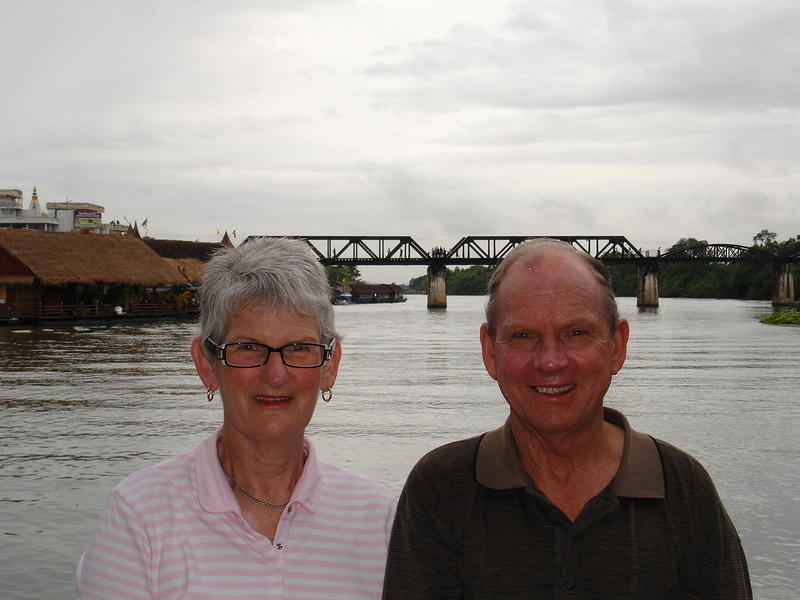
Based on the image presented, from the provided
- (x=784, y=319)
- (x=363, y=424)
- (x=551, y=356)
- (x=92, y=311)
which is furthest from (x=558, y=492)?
(x=784, y=319)

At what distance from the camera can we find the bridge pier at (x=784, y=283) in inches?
3361

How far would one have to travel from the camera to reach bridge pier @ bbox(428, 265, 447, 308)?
86.8 metres

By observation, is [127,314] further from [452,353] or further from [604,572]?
[604,572]

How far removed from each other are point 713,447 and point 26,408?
9.48m

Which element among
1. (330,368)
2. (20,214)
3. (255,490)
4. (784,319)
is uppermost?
(20,214)

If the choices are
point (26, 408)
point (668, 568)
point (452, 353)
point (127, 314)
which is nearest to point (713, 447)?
point (668, 568)

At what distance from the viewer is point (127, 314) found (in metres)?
44.3

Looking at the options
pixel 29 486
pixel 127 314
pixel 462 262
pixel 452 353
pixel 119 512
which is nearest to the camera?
pixel 119 512

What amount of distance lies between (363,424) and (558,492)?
9.46 metres

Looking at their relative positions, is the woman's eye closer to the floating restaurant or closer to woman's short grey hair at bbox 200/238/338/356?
woman's short grey hair at bbox 200/238/338/356

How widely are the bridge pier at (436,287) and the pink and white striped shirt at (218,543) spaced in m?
83.2

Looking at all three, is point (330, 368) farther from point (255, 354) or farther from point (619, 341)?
point (619, 341)

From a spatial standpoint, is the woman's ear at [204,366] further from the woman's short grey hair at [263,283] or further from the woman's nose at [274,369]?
the woman's nose at [274,369]

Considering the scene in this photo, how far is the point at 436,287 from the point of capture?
291ft
